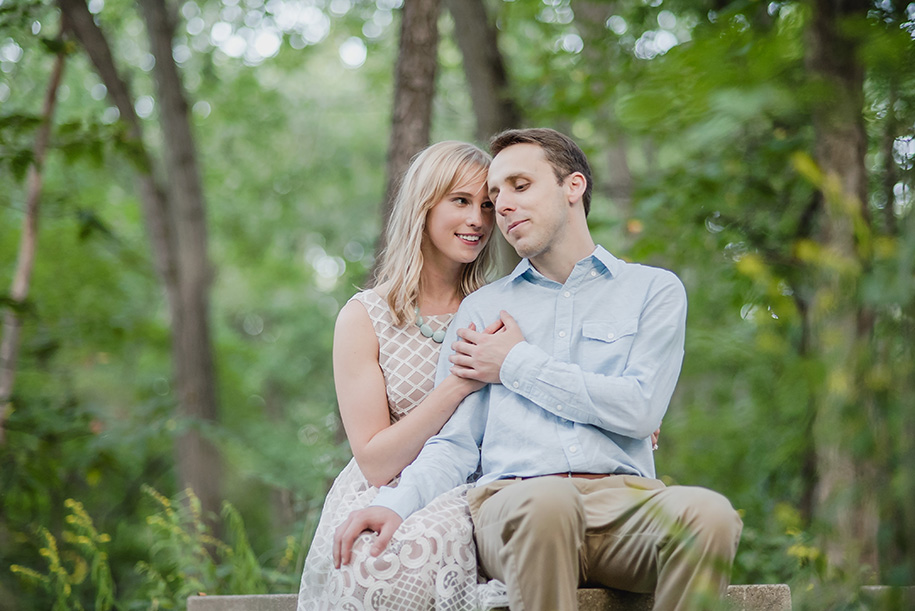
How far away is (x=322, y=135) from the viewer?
1722 centimetres

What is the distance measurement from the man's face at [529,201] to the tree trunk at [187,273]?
500 cm

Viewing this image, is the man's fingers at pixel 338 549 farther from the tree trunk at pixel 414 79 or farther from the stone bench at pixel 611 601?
the tree trunk at pixel 414 79

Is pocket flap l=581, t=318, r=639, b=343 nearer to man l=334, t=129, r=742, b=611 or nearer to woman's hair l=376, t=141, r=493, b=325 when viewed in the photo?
man l=334, t=129, r=742, b=611

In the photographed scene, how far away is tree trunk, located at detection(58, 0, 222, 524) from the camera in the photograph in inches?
280

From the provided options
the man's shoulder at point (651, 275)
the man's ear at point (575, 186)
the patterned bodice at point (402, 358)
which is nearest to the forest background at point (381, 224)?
the man's shoulder at point (651, 275)

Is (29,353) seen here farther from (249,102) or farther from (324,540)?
(249,102)

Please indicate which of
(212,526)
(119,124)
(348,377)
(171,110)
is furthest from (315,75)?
(348,377)

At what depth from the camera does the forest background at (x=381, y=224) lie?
3.95ft

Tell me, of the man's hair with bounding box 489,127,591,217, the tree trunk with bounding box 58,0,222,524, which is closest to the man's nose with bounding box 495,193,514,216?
the man's hair with bounding box 489,127,591,217

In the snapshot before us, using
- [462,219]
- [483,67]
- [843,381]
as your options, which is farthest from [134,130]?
[843,381]

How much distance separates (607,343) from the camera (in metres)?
2.64

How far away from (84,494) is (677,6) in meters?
7.29

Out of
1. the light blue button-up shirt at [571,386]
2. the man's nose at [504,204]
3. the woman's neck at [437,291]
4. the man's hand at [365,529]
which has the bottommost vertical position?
the man's hand at [365,529]

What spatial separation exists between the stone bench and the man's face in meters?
1.10
